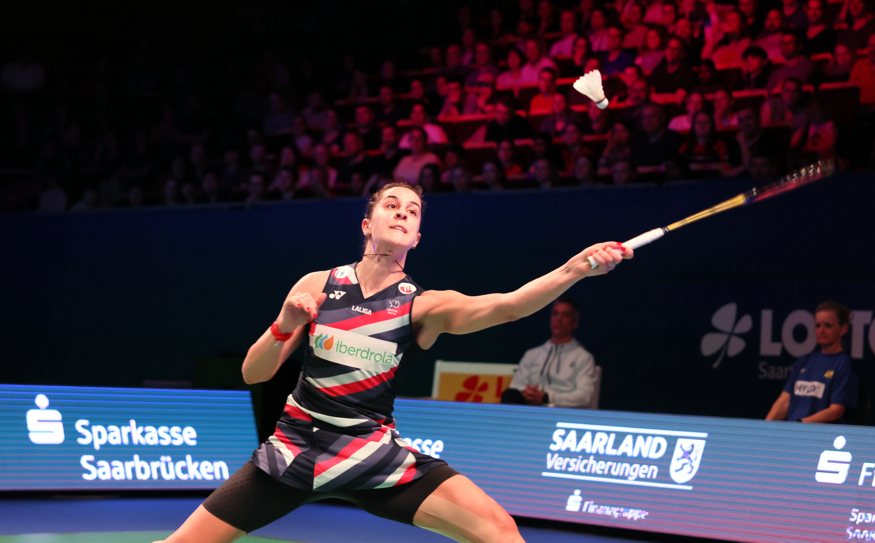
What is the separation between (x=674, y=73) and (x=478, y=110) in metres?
2.40

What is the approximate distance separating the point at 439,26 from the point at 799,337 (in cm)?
731

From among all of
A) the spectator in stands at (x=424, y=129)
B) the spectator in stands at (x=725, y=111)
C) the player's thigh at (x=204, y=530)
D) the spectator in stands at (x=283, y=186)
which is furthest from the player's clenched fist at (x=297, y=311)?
the spectator in stands at (x=283, y=186)

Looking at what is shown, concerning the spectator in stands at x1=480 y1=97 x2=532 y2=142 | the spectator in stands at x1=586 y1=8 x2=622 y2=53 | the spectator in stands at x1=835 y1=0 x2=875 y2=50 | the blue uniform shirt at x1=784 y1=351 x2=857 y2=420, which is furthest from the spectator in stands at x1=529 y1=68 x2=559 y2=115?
the blue uniform shirt at x1=784 y1=351 x2=857 y2=420

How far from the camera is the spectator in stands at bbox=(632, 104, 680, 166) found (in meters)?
9.95

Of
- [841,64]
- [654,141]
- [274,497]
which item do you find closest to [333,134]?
[654,141]

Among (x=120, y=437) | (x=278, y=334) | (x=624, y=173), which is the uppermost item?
(x=624, y=173)

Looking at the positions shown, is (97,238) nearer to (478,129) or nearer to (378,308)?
(478,129)

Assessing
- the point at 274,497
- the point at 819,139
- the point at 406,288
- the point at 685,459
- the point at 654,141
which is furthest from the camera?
the point at 654,141

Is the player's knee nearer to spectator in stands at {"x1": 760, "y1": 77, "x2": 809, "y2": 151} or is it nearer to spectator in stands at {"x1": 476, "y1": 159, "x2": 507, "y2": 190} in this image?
spectator in stands at {"x1": 760, "y1": 77, "x2": 809, "y2": 151}

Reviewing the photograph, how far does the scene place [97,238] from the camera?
13.4 meters

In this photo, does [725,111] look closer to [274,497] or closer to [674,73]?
[674,73]

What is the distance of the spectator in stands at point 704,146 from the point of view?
9672 millimetres

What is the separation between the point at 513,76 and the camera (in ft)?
40.1

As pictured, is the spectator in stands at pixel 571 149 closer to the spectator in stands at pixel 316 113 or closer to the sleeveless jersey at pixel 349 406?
the spectator in stands at pixel 316 113
